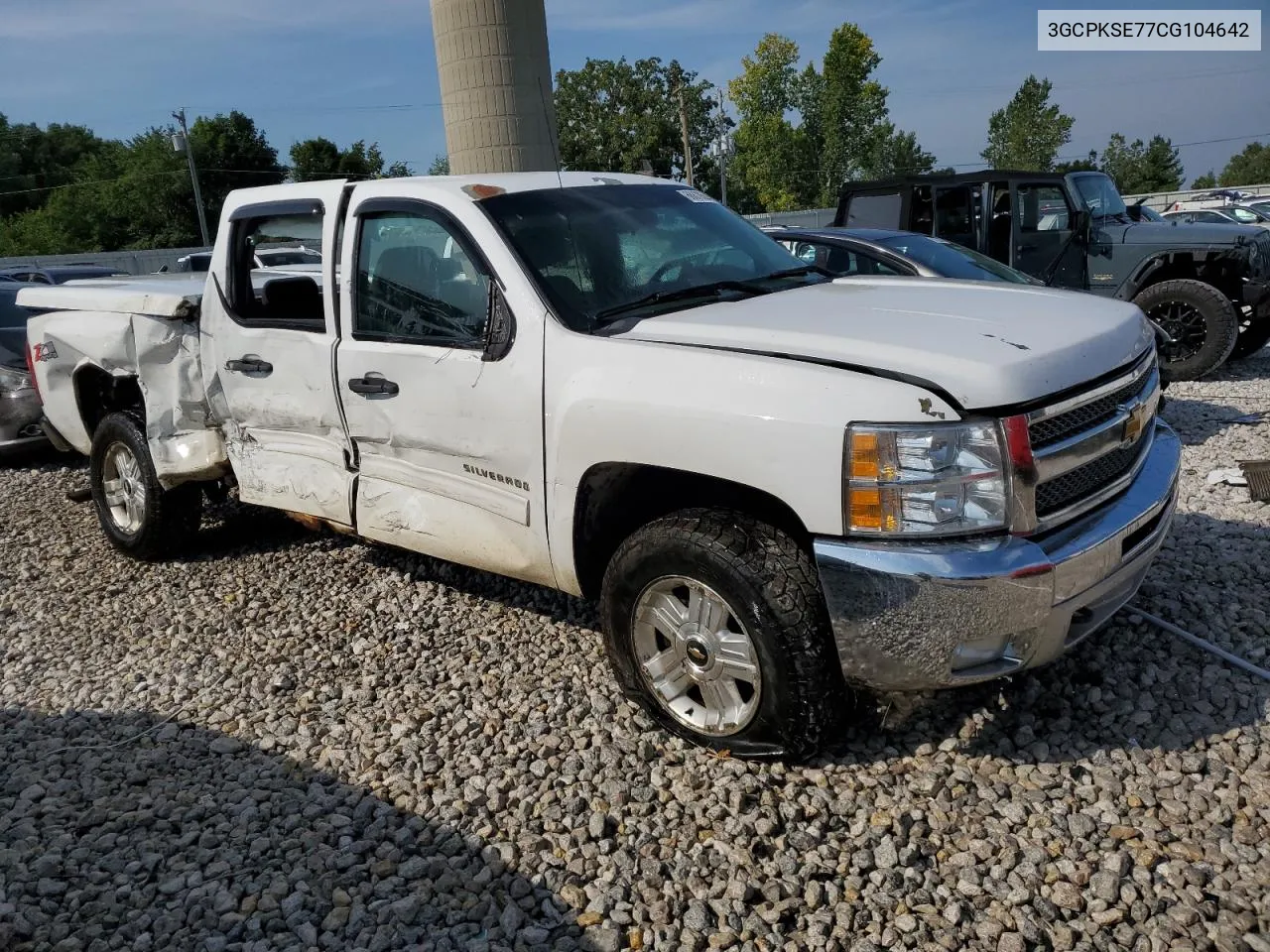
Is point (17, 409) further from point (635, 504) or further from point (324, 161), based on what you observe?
point (324, 161)

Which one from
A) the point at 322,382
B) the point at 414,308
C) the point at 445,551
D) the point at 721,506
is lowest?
the point at 445,551

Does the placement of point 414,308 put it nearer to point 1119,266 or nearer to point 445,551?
point 445,551

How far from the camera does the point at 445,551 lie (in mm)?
3932

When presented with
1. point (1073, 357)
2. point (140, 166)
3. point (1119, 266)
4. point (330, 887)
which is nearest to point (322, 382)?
point (330, 887)

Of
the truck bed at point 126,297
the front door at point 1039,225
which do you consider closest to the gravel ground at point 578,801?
the truck bed at point 126,297

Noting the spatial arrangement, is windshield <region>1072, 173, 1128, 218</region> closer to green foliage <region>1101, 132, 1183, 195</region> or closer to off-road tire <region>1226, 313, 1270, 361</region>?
off-road tire <region>1226, 313, 1270, 361</region>

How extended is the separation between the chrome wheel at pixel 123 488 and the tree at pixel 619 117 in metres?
64.1

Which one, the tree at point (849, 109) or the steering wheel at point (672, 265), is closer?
the steering wheel at point (672, 265)

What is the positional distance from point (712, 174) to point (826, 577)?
2763 inches

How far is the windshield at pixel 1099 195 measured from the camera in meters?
10.5

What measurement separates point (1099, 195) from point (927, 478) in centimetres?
961

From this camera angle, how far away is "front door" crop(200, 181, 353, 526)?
423cm

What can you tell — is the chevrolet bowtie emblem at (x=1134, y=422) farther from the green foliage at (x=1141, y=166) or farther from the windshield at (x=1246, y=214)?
the green foliage at (x=1141, y=166)

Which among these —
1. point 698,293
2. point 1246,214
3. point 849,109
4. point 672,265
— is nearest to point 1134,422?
point 698,293
